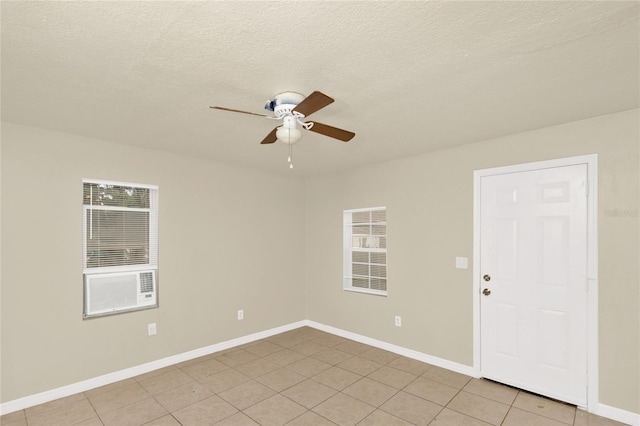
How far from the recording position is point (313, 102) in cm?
186

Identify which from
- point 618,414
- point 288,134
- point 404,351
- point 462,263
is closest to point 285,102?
point 288,134

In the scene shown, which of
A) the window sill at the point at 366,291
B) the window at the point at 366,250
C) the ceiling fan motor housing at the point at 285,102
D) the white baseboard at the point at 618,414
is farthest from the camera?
the window at the point at 366,250

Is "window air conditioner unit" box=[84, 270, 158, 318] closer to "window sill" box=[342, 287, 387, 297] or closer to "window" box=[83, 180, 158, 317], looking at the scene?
"window" box=[83, 180, 158, 317]

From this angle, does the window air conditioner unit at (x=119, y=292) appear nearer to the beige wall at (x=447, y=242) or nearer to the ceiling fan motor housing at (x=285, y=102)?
the beige wall at (x=447, y=242)

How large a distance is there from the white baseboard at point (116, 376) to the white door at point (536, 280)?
3022 millimetres

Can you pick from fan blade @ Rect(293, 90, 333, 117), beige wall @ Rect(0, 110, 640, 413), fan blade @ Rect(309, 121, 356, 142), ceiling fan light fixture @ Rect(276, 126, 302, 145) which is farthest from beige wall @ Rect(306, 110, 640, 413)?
fan blade @ Rect(293, 90, 333, 117)

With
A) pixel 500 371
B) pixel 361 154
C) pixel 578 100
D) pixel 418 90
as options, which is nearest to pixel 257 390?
pixel 500 371

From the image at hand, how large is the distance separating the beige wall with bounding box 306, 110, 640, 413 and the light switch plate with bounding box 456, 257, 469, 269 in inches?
2.5

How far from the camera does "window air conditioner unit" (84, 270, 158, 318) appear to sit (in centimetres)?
333

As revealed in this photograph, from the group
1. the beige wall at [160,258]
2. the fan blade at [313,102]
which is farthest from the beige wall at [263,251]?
the fan blade at [313,102]

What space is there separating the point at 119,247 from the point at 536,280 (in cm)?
425

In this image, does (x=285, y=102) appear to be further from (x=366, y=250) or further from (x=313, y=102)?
(x=366, y=250)

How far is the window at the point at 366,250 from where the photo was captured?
4566 millimetres

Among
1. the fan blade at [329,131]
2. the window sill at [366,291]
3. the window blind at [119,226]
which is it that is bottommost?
the window sill at [366,291]
